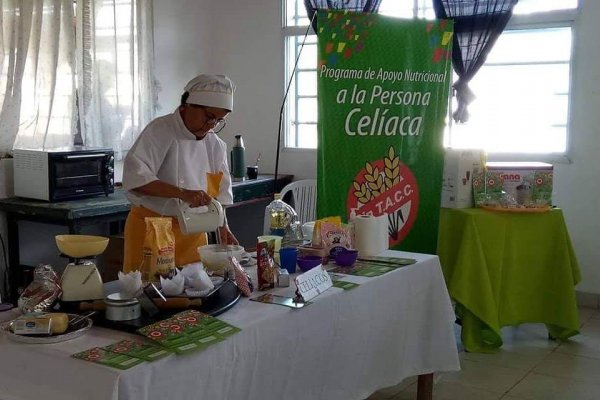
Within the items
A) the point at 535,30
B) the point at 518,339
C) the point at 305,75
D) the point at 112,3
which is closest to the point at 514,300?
the point at 518,339

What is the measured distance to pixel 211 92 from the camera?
263 cm

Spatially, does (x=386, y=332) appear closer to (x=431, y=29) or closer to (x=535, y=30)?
(x=431, y=29)

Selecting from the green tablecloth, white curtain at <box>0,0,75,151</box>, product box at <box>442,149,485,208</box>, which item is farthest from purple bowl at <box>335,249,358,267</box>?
white curtain at <box>0,0,75,151</box>

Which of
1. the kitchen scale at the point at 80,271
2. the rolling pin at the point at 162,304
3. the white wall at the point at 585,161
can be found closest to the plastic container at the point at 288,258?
the rolling pin at the point at 162,304

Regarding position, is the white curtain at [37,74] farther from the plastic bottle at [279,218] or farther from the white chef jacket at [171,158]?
the plastic bottle at [279,218]

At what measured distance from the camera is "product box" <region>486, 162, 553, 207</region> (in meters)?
3.87

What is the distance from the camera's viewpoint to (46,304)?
1.81 meters

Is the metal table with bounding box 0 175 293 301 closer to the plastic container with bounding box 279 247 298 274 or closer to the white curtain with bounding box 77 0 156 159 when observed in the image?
the white curtain with bounding box 77 0 156 159

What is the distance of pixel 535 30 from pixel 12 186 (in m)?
3.60

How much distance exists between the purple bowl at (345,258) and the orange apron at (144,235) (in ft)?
1.91

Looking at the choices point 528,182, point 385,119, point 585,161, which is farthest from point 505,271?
point 585,161

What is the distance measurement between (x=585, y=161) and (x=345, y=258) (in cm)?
281

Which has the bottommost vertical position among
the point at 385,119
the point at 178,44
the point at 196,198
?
the point at 196,198

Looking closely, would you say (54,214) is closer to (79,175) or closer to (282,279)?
(79,175)
